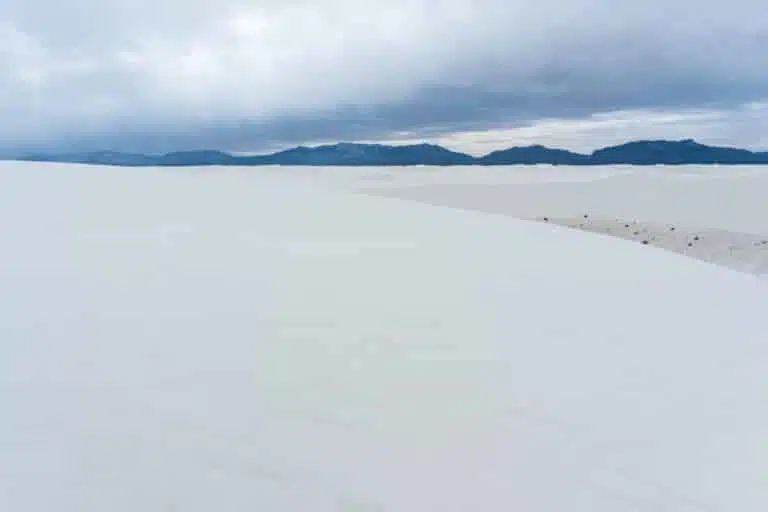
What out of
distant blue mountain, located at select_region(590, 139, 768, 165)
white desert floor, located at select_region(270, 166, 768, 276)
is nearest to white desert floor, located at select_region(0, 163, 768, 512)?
white desert floor, located at select_region(270, 166, 768, 276)

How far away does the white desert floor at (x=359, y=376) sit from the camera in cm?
265

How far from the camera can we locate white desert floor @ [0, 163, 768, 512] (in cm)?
265

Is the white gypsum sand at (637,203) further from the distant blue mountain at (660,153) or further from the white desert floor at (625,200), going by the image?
the distant blue mountain at (660,153)

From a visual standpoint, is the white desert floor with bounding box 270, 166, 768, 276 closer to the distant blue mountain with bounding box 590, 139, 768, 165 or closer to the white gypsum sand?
the white gypsum sand

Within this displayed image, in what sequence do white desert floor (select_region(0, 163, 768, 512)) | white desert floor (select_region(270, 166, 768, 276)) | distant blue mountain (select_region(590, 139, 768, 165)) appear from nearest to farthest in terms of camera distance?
white desert floor (select_region(0, 163, 768, 512)) → white desert floor (select_region(270, 166, 768, 276)) → distant blue mountain (select_region(590, 139, 768, 165))

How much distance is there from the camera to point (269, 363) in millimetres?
3684

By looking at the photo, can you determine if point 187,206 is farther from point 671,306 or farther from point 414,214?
point 671,306

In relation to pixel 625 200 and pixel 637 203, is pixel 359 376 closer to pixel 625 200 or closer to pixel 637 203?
pixel 637 203

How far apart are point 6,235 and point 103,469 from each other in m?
4.49

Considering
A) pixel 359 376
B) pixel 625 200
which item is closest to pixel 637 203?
pixel 625 200

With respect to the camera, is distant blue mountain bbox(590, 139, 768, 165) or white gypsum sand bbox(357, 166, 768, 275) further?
distant blue mountain bbox(590, 139, 768, 165)

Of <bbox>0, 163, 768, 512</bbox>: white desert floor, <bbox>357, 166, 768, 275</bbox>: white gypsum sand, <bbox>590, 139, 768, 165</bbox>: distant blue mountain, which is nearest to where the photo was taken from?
<bbox>0, 163, 768, 512</bbox>: white desert floor

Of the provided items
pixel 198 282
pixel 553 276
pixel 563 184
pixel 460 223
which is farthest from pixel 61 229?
pixel 563 184

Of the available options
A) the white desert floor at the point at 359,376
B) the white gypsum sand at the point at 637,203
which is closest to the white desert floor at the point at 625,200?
the white gypsum sand at the point at 637,203
